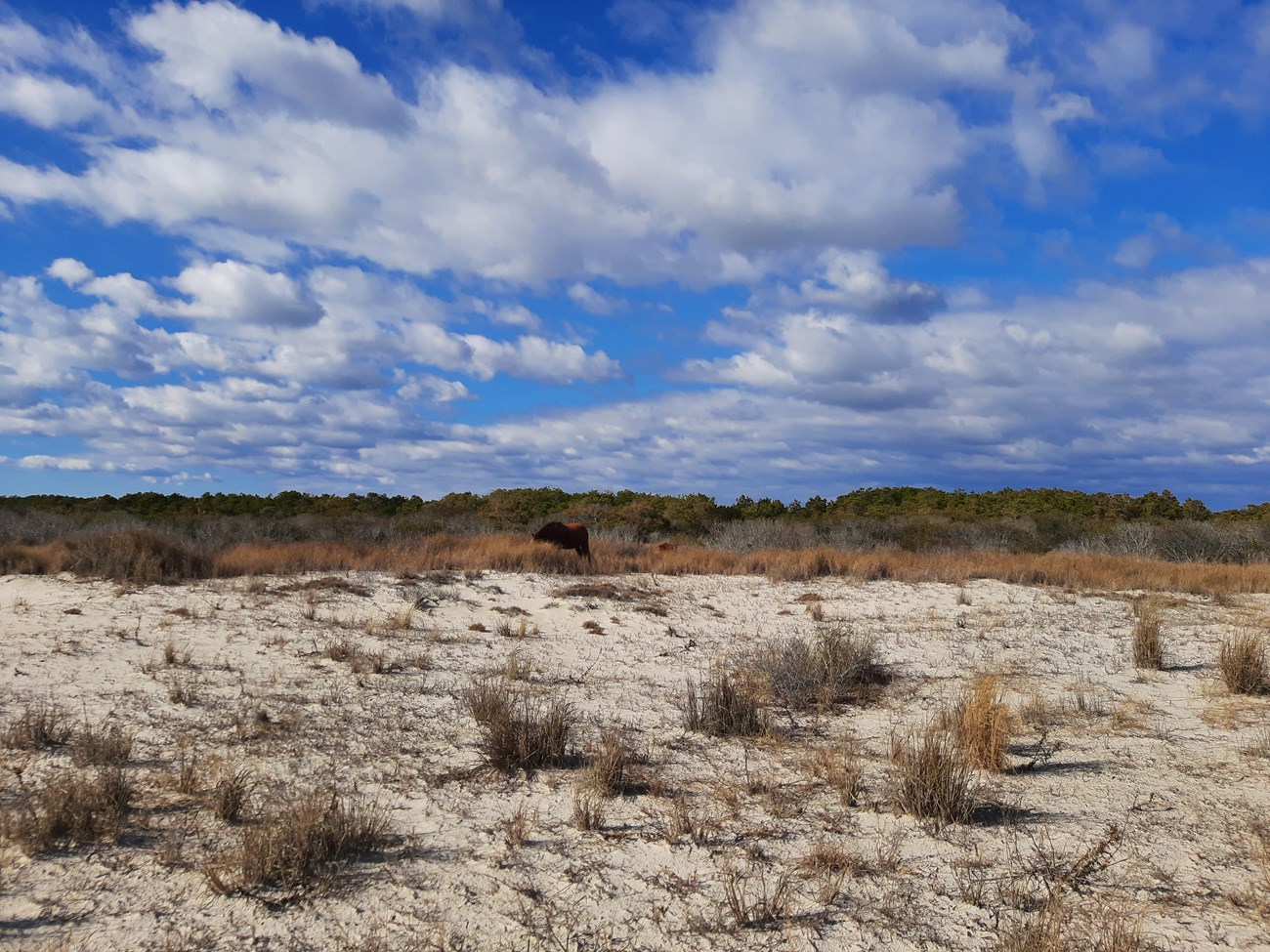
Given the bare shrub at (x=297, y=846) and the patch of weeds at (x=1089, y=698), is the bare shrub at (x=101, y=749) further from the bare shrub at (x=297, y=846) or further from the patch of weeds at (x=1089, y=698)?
the patch of weeds at (x=1089, y=698)

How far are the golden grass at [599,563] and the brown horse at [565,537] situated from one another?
38 cm

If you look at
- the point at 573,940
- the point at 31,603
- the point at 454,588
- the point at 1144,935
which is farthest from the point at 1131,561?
the point at 31,603

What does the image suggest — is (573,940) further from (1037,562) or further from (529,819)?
(1037,562)

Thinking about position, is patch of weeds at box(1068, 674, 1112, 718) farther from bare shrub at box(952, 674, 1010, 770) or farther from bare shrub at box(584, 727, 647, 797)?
bare shrub at box(584, 727, 647, 797)

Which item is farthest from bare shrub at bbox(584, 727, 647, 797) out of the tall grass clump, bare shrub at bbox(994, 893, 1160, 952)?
the tall grass clump

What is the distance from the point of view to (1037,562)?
731 inches

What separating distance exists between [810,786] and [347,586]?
8999mm

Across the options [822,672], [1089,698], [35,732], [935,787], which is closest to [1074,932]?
[935,787]

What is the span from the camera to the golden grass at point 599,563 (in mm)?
13035

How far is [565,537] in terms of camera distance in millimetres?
17703

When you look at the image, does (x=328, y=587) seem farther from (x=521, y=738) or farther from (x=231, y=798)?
(x=231, y=798)

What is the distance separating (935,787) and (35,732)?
5.82m

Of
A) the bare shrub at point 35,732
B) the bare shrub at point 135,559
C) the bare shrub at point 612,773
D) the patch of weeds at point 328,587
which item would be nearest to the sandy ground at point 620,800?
the bare shrub at point 612,773

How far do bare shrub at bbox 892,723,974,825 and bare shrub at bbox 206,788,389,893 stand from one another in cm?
295
